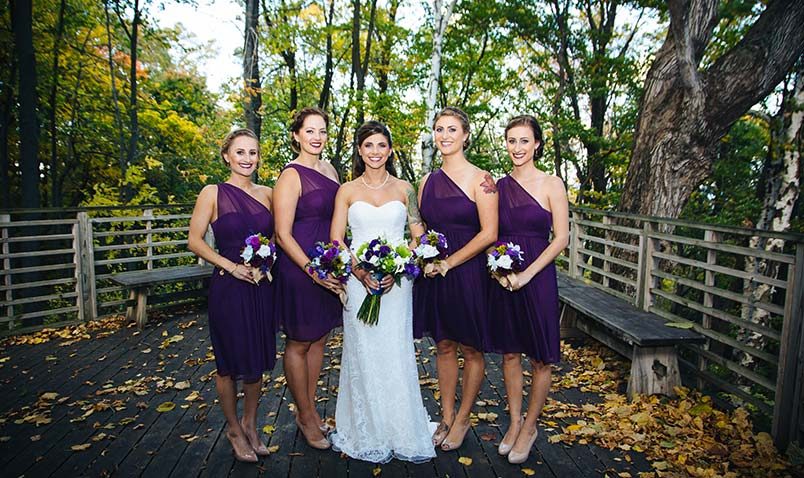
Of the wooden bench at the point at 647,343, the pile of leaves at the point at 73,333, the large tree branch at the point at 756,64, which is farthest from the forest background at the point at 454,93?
the pile of leaves at the point at 73,333

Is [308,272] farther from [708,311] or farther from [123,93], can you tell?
[123,93]

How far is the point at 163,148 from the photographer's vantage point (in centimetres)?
1259

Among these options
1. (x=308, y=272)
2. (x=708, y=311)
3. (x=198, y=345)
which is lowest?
(x=198, y=345)

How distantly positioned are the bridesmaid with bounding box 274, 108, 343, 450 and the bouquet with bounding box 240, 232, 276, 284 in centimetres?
13

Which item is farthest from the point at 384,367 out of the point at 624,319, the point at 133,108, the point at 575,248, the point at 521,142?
the point at 133,108

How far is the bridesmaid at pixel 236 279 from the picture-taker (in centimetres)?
302

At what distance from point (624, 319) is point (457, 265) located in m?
2.19

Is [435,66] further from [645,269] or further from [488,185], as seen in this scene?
[488,185]

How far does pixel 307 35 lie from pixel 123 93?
5.50 metres

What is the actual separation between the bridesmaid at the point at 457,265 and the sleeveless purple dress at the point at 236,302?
3.35ft

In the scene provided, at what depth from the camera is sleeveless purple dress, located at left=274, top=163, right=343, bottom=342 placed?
3.14 m

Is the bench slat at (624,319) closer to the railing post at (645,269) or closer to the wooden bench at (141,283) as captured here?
the railing post at (645,269)

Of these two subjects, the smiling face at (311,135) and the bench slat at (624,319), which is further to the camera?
the bench slat at (624,319)

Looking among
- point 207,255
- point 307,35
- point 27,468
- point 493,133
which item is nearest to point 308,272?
point 207,255
